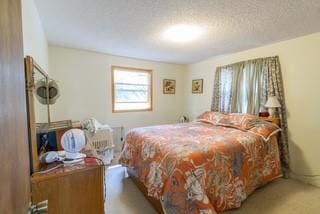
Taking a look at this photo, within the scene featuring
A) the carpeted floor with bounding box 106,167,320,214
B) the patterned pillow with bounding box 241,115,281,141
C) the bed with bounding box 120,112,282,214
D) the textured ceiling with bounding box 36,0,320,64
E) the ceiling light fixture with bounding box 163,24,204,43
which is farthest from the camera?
the patterned pillow with bounding box 241,115,281,141

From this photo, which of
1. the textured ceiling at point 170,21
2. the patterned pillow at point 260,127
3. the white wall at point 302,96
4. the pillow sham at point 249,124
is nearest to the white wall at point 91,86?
the textured ceiling at point 170,21

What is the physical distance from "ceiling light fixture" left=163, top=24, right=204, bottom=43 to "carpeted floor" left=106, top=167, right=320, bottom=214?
2.29m

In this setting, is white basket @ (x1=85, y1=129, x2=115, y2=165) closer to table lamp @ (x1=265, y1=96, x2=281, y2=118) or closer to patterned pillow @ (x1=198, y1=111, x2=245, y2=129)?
patterned pillow @ (x1=198, y1=111, x2=245, y2=129)

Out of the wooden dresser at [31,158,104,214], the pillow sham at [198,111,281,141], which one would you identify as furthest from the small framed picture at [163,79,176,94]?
the wooden dresser at [31,158,104,214]

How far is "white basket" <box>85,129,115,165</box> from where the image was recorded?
3.17 metres

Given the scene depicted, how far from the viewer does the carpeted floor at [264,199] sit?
79.4 inches

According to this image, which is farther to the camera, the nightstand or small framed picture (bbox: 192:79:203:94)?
small framed picture (bbox: 192:79:203:94)

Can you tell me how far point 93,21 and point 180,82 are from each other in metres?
3.17

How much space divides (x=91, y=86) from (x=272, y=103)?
3.36 m

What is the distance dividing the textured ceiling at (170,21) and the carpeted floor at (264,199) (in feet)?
7.24

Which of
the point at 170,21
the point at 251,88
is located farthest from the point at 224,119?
the point at 170,21

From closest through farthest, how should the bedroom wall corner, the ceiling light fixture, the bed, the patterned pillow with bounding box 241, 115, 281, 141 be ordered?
1. the bedroom wall corner
2. the bed
3. the ceiling light fixture
4. the patterned pillow with bounding box 241, 115, 281, 141

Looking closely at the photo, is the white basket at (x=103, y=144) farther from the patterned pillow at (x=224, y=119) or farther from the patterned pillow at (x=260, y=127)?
the patterned pillow at (x=260, y=127)

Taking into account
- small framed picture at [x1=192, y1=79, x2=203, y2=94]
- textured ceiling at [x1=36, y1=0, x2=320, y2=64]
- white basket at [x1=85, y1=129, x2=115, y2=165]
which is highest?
textured ceiling at [x1=36, y1=0, x2=320, y2=64]
